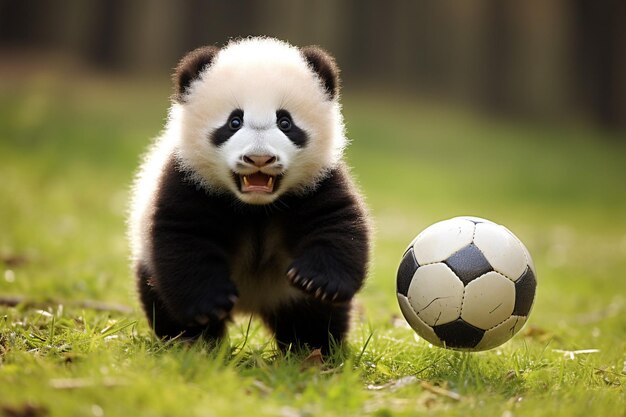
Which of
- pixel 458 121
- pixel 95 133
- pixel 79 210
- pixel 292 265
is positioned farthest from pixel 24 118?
pixel 292 265

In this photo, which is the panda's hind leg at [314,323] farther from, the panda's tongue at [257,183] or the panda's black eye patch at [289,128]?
the panda's black eye patch at [289,128]

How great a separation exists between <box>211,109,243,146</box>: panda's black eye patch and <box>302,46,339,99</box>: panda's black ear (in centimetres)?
59

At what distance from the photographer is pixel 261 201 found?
13.5ft

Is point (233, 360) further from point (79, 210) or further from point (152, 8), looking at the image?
point (152, 8)

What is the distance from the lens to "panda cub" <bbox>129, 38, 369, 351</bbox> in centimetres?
407

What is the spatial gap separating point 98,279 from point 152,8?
12581 millimetres

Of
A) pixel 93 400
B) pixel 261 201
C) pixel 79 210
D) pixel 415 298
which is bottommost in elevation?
pixel 79 210

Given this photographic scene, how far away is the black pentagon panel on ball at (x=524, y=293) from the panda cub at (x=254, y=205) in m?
0.81

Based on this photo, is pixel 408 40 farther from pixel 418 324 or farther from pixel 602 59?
pixel 418 324

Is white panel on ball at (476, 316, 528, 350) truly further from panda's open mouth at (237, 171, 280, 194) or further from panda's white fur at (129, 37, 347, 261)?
panda's open mouth at (237, 171, 280, 194)

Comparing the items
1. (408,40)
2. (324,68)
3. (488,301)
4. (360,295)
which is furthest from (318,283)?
(408,40)

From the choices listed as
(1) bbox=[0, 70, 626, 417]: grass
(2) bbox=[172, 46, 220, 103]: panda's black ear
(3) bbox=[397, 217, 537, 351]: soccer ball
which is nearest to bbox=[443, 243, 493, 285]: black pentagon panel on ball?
(3) bbox=[397, 217, 537, 351]: soccer ball

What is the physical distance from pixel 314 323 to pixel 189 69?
1520 mm

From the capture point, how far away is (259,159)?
394cm
